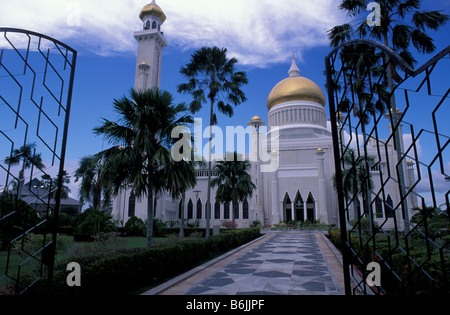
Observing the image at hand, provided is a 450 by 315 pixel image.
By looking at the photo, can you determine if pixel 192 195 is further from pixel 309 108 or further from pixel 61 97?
pixel 61 97

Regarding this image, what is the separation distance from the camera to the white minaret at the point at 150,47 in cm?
3300

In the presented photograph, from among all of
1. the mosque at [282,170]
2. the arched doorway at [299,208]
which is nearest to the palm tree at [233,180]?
the mosque at [282,170]

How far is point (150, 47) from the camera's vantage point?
113ft

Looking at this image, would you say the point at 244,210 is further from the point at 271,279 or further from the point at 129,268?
the point at 129,268

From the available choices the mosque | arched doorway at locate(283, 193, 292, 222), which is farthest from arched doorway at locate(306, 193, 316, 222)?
arched doorway at locate(283, 193, 292, 222)

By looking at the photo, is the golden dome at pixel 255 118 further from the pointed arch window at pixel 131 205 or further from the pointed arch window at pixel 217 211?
the pointed arch window at pixel 131 205

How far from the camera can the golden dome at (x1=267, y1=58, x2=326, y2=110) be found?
37656 mm

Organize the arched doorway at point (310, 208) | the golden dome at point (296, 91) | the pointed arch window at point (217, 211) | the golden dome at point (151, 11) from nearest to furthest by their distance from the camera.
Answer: the arched doorway at point (310, 208) → the pointed arch window at point (217, 211) → the golden dome at point (151, 11) → the golden dome at point (296, 91)

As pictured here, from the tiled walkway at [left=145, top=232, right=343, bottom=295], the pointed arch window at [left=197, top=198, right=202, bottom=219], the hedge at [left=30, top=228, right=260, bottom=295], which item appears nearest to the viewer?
the hedge at [left=30, top=228, right=260, bottom=295]

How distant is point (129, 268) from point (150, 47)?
1297 inches

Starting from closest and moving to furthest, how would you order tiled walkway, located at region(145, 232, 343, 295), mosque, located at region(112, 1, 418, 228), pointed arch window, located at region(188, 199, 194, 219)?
1. tiled walkway, located at region(145, 232, 343, 295)
2. mosque, located at region(112, 1, 418, 228)
3. pointed arch window, located at region(188, 199, 194, 219)

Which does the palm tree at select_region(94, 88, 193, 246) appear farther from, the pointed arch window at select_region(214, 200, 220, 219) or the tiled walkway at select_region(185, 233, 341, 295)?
the pointed arch window at select_region(214, 200, 220, 219)

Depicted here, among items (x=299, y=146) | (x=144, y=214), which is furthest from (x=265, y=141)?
(x=144, y=214)
